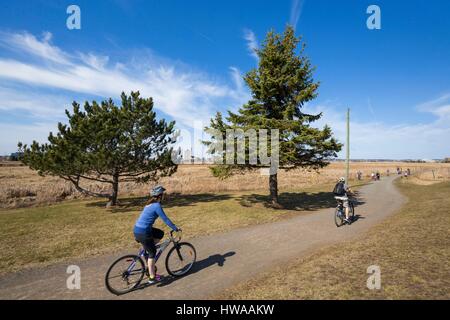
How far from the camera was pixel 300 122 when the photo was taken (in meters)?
15.2

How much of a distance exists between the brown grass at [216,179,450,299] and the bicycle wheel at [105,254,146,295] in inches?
83.3

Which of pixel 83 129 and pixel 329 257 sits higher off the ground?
pixel 83 129

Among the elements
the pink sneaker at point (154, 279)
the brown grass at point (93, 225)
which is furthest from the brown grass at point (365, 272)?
the brown grass at point (93, 225)

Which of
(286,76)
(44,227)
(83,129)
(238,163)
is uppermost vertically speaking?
(286,76)

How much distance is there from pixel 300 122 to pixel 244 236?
8.22 m

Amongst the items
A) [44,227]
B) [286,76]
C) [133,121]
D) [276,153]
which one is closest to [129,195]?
[133,121]

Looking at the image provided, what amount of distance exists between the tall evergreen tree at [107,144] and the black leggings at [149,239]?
11141 mm

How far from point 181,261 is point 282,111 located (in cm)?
1193

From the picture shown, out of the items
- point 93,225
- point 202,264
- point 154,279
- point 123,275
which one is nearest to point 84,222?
point 93,225

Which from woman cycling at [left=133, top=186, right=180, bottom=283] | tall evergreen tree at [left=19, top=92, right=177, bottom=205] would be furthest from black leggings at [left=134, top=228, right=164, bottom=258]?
tall evergreen tree at [left=19, top=92, right=177, bottom=205]

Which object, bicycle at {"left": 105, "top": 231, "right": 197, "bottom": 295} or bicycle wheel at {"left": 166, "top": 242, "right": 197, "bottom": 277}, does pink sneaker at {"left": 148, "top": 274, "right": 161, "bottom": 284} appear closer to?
bicycle at {"left": 105, "top": 231, "right": 197, "bottom": 295}

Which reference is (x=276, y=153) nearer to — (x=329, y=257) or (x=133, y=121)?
(x=329, y=257)

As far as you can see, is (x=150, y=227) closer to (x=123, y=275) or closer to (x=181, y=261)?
(x=123, y=275)
